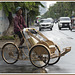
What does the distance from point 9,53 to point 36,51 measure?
1.16 m

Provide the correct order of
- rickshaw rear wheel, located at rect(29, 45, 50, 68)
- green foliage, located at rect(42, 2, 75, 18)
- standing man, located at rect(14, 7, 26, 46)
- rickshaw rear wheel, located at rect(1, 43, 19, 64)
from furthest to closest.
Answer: green foliage, located at rect(42, 2, 75, 18) < standing man, located at rect(14, 7, 26, 46) < rickshaw rear wheel, located at rect(1, 43, 19, 64) < rickshaw rear wheel, located at rect(29, 45, 50, 68)

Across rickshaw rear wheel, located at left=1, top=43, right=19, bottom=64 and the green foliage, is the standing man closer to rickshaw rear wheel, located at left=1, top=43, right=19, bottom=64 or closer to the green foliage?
rickshaw rear wheel, located at left=1, top=43, right=19, bottom=64

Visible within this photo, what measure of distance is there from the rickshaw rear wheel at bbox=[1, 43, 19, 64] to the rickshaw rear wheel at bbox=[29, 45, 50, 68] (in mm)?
711

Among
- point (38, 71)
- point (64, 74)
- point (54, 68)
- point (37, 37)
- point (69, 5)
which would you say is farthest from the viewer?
point (69, 5)

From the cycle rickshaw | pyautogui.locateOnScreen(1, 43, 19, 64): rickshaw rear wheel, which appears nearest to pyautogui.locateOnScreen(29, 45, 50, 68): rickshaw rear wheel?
the cycle rickshaw

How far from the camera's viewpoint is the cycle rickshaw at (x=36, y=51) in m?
8.49

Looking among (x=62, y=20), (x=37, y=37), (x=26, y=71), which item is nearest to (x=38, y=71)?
(x=26, y=71)

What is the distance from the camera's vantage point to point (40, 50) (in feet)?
28.0

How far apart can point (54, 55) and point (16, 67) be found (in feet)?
4.11

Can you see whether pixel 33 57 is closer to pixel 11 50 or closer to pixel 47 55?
pixel 47 55

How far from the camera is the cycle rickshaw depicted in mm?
8492

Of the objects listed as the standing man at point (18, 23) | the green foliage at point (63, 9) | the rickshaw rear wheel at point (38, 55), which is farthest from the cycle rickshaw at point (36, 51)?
the green foliage at point (63, 9)

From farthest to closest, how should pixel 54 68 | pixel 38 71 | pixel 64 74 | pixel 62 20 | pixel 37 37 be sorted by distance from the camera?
1. pixel 62 20
2. pixel 37 37
3. pixel 54 68
4. pixel 38 71
5. pixel 64 74

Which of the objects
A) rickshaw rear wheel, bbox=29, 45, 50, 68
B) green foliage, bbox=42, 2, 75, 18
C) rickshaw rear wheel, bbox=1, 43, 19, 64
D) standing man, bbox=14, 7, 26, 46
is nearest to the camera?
rickshaw rear wheel, bbox=29, 45, 50, 68
